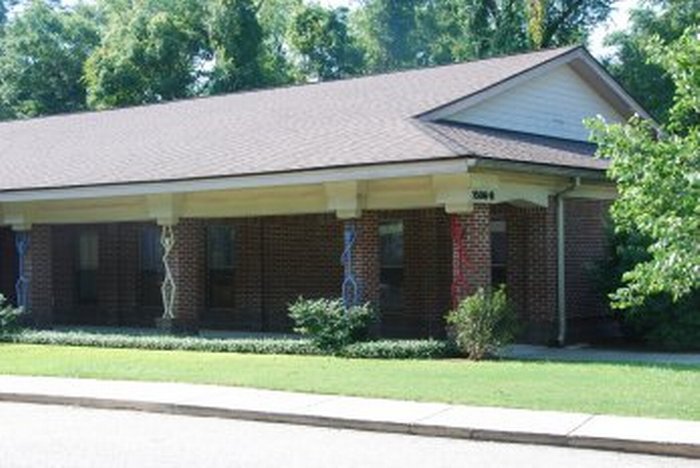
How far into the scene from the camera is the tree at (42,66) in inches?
2032

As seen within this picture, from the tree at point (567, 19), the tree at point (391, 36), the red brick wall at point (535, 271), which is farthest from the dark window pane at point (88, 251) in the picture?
the tree at point (391, 36)

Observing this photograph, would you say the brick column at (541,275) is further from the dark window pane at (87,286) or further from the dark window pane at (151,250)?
the dark window pane at (87,286)

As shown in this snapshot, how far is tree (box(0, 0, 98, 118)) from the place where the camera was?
51.6m

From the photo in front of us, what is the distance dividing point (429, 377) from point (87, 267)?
564 inches

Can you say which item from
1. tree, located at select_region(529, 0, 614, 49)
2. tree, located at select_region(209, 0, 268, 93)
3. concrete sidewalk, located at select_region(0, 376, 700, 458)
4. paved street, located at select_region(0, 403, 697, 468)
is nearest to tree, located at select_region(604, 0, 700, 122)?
tree, located at select_region(529, 0, 614, 49)

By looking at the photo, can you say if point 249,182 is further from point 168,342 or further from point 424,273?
point 424,273

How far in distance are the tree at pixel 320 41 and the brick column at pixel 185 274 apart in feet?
104

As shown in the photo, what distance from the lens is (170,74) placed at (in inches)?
1777

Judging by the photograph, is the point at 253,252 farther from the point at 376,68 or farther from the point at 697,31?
the point at 376,68

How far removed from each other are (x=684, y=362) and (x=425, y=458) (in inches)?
325

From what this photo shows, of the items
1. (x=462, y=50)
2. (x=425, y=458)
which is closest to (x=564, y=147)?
(x=425, y=458)

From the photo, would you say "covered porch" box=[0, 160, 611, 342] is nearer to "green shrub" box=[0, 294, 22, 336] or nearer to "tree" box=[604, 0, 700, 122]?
"green shrub" box=[0, 294, 22, 336]

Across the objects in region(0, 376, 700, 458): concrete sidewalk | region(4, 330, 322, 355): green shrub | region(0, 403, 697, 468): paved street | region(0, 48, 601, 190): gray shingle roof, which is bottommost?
region(0, 403, 697, 468): paved street

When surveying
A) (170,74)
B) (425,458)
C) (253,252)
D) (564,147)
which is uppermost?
(170,74)
